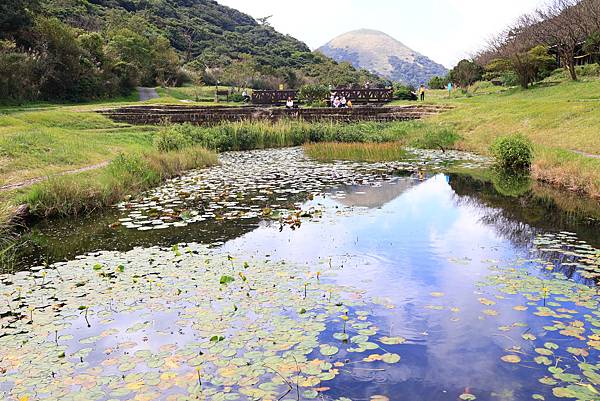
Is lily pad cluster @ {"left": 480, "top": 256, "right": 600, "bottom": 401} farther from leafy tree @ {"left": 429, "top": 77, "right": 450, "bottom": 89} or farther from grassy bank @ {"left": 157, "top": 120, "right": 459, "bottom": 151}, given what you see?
leafy tree @ {"left": 429, "top": 77, "right": 450, "bottom": 89}

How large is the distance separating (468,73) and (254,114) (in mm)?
27365

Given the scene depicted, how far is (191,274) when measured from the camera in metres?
6.50

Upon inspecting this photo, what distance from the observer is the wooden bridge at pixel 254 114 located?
25.5 metres

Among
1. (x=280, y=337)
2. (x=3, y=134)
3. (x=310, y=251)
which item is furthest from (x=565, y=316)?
(x=3, y=134)

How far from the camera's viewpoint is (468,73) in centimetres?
4816

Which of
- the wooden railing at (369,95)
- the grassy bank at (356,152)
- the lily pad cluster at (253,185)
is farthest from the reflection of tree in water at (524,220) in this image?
the wooden railing at (369,95)

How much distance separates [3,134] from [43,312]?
11.0 metres

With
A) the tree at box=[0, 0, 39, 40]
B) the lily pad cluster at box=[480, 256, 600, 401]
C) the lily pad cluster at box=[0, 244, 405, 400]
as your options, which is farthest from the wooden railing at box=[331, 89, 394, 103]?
the lily pad cluster at box=[0, 244, 405, 400]

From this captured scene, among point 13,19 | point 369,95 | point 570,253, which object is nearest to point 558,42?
point 369,95

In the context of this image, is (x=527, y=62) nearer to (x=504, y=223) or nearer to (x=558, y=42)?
(x=558, y=42)

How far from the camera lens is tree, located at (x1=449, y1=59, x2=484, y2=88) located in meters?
48.1

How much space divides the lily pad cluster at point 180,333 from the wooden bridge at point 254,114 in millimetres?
19897

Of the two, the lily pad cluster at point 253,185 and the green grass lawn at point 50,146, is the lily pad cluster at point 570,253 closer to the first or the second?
the lily pad cluster at point 253,185

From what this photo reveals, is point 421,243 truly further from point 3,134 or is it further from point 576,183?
point 3,134
